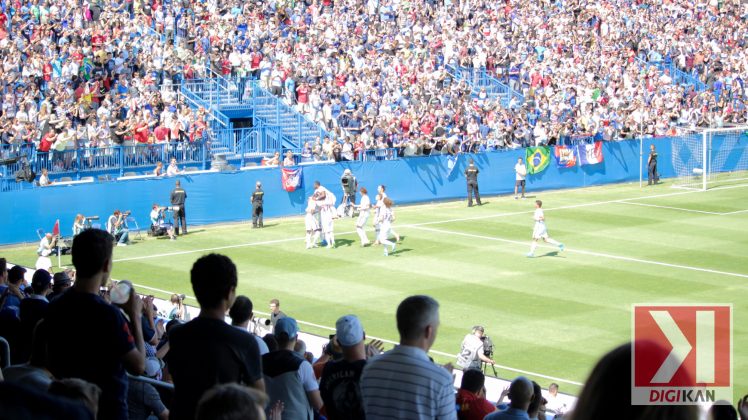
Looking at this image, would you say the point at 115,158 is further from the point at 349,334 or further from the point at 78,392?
the point at 78,392

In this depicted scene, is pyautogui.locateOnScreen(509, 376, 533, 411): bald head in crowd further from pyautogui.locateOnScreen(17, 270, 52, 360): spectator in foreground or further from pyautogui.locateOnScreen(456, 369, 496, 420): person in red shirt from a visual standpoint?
pyautogui.locateOnScreen(17, 270, 52, 360): spectator in foreground

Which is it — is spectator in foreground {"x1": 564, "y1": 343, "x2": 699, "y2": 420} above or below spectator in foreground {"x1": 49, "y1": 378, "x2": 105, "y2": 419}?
above

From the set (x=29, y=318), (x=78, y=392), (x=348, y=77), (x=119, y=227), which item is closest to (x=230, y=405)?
(x=78, y=392)

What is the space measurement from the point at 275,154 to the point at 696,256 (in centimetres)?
1585

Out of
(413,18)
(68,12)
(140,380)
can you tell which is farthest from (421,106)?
(140,380)

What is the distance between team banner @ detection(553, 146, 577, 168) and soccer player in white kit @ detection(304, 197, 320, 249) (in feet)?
54.4

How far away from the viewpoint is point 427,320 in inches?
255

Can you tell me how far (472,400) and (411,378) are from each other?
3666 mm

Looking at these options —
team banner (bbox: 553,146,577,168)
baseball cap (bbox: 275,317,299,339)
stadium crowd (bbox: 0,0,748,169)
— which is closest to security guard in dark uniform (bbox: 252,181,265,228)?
stadium crowd (bbox: 0,0,748,169)

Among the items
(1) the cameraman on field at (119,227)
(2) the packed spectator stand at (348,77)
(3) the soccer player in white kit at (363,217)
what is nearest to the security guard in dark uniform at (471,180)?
(2) the packed spectator stand at (348,77)

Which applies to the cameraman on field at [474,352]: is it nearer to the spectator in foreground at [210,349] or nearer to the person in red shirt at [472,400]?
the person in red shirt at [472,400]

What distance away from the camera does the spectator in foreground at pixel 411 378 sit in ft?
20.8

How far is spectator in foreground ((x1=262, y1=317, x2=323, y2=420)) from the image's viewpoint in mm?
7883

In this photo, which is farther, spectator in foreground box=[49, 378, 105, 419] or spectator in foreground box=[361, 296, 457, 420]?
spectator in foreground box=[361, 296, 457, 420]
